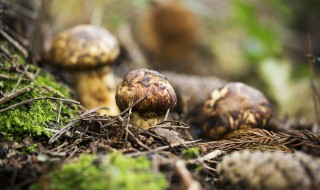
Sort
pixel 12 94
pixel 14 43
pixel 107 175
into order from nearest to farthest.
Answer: pixel 107 175 < pixel 12 94 < pixel 14 43

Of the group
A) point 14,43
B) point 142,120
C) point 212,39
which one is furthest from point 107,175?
point 212,39

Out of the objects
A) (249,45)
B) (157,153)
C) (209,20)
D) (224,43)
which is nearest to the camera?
(157,153)

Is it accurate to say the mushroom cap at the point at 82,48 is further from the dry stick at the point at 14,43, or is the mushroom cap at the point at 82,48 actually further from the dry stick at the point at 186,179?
the dry stick at the point at 186,179

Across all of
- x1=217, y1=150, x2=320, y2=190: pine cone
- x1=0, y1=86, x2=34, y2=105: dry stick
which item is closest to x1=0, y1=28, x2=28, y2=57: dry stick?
x1=0, y1=86, x2=34, y2=105: dry stick

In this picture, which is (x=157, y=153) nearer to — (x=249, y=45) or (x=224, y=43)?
(x=249, y=45)

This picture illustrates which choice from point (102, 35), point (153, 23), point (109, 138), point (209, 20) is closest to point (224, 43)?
point (209, 20)

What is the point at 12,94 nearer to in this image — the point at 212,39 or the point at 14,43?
the point at 14,43

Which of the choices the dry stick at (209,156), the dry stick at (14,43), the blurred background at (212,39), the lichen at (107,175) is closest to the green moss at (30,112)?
the dry stick at (14,43)

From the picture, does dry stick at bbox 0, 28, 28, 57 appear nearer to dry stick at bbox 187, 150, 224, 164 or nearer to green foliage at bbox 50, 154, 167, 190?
green foliage at bbox 50, 154, 167, 190
